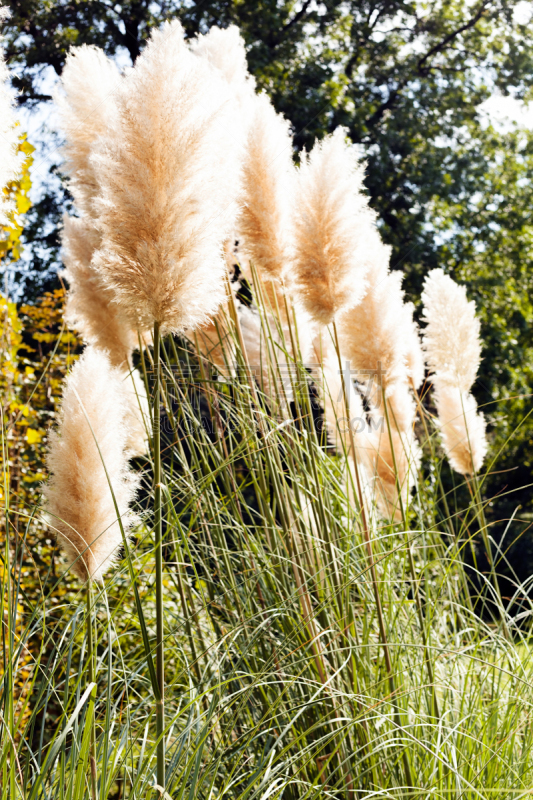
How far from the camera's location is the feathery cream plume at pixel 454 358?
2.91 meters

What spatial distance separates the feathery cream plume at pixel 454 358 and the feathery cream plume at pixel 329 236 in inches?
35.9

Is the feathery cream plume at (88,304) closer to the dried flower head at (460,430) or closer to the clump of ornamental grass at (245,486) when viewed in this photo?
the clump of ornamental grass at (245,486)

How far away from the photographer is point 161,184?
1.37 meters

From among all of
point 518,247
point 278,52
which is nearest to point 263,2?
point 278,52

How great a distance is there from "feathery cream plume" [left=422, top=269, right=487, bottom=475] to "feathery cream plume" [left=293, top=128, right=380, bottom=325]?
2.99 feet

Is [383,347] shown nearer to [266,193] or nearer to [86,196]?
[266,193]

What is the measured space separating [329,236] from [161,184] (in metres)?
0.85

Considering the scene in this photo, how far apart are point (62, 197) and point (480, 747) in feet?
27.5

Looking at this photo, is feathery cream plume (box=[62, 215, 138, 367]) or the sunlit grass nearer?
the sunlit grass

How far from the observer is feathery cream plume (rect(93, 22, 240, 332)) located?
53.7 inches

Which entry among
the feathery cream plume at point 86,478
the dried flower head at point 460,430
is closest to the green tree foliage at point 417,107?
the dried flower head at point 460,430

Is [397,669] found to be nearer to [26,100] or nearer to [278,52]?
[278,52]

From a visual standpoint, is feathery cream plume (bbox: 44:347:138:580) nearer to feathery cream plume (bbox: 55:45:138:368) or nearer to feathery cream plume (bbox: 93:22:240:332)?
feathery cream plume (bbox: 93:22:240:332)

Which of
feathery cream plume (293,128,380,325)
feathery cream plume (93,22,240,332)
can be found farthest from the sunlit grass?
feathery cream plume (93,22,240,332)
